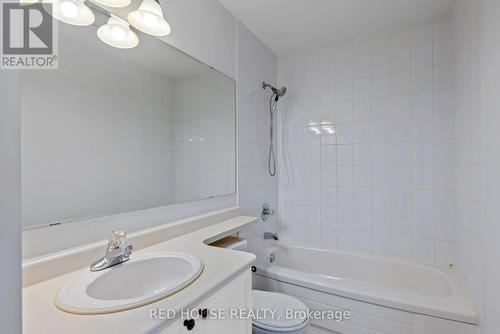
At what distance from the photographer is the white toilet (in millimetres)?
1369

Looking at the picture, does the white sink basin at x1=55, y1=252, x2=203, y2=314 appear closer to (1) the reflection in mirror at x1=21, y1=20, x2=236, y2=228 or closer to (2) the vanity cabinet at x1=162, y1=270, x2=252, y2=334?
(2) the vanity cabinet at x1=162, y1=270, x2=252, y2=334

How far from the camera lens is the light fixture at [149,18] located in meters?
1.14

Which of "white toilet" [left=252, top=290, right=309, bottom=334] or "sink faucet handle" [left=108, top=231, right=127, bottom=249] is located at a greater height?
"sink faucet handle" [left=108, top=231, right=127, bottom=249]

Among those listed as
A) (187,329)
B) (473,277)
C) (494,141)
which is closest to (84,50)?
(187,329)

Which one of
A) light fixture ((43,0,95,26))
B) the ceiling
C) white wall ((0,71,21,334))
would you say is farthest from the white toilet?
the ceiling

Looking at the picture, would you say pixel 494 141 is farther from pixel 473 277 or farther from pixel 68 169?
pixel 68 169

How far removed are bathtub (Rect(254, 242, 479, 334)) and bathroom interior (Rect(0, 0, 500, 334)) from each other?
0.04 ft

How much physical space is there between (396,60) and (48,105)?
249 cm

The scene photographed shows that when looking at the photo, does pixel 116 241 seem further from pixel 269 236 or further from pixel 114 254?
pixel 269 236

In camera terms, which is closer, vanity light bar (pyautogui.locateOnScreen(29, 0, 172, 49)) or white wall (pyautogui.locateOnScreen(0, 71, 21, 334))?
white wall (pyautogui.locateOnScreen(0, 71, 21, 334))

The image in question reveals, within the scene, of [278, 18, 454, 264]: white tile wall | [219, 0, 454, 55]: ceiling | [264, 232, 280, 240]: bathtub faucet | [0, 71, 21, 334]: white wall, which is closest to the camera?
[0, 71, 21, 334]: white wall

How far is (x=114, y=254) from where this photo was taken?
3.21 ft

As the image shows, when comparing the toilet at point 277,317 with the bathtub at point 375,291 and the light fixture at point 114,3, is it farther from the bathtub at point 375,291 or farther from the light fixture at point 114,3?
the light fixture at point 114,3

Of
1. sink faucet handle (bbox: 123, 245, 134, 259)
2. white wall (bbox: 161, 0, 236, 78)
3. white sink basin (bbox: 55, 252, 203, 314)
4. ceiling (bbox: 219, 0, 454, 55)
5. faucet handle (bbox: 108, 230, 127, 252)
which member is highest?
ceiling (bbox: 219, 0, 454, 55)
